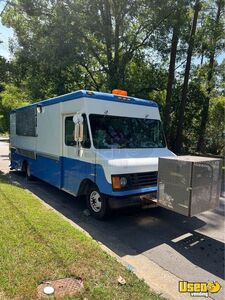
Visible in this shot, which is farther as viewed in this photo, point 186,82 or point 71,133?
point 186,82

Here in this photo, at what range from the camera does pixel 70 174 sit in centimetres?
719

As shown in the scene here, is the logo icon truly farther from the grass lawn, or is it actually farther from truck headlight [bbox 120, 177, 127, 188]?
truck headlight [bbox 120, 177, 127, 188]

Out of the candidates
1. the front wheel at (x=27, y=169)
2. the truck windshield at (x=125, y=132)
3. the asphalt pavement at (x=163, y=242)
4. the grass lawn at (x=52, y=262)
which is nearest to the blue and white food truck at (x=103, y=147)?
the truck windshield at (x=125, y=132)

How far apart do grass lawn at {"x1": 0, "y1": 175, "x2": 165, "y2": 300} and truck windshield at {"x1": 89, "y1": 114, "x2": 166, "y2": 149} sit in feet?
6.50

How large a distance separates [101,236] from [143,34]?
45.6 feet

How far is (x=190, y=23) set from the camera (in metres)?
16.6

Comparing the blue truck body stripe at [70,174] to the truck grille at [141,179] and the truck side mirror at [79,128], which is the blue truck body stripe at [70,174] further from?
the truck side mirror at [79,128]

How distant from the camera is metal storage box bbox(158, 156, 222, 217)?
16.5 ft

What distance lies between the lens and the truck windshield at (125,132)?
639 centimetres

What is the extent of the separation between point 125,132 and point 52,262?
11.8ft

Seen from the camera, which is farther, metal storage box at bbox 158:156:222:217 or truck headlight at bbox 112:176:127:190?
truck headlight at bbox 112:176:127:190

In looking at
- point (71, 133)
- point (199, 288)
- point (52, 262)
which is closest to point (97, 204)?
point (71, 133)

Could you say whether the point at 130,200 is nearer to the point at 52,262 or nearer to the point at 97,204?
the point at 97,204

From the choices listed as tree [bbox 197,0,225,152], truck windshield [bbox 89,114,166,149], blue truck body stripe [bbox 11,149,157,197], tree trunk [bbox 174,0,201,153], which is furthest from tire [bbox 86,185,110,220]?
tree [bbox 197,0,225,152]
